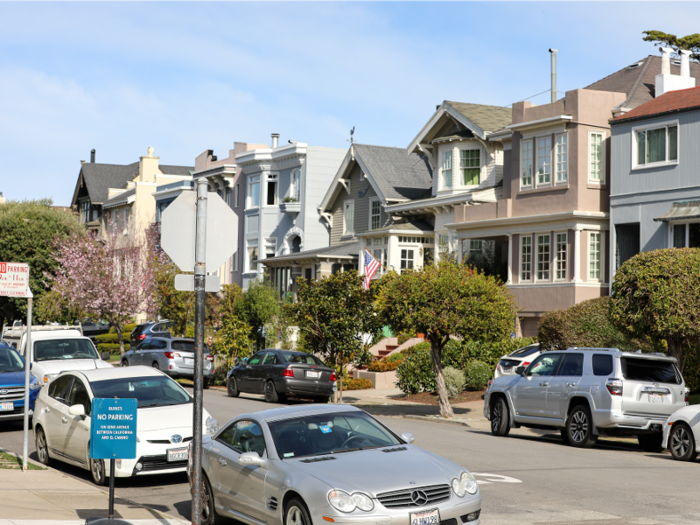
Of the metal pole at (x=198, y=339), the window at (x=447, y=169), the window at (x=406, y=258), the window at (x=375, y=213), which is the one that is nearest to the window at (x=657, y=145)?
the window at (x=447, y=169)

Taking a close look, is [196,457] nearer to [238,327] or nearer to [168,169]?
[238,327]

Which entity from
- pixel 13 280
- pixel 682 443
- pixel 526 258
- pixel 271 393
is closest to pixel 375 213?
pixel 526 258

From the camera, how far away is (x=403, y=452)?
8523 mm

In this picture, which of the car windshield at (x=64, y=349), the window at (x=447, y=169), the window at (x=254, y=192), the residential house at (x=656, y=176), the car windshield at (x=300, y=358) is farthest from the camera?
the window at (x=254, y=192)

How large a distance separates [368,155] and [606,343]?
2163 cm

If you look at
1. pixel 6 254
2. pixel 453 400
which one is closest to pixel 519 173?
pixel 453 400

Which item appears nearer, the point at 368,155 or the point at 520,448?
the point at 520,448

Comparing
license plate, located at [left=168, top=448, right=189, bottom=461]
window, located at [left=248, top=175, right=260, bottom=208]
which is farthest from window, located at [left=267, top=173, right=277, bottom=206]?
license plate, located at [left=168, top=448, right=189, bottom=461]

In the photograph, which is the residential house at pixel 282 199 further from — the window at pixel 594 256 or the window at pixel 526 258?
the window at pixel 594 256

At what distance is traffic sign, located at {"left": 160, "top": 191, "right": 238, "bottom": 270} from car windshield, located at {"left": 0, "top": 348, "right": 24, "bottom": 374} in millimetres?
12117

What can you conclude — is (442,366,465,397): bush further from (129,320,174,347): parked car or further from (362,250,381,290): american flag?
(129,320,174,347): parked car

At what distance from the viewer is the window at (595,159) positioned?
30562 mm

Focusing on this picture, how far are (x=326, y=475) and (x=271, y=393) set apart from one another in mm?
17938

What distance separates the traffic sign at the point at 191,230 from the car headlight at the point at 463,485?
293 centimetres
